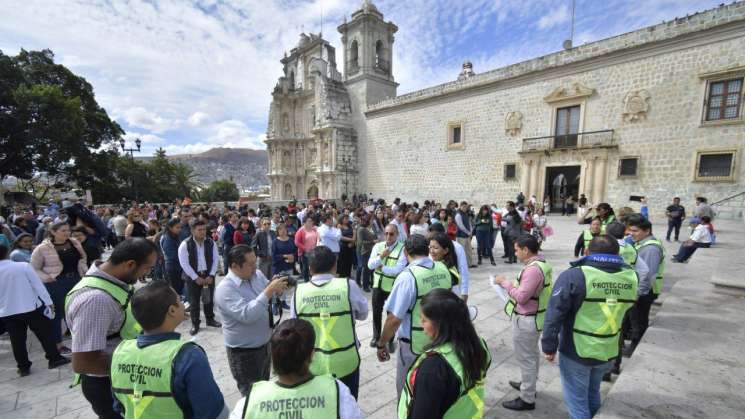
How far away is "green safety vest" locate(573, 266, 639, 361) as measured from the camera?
2.37 m

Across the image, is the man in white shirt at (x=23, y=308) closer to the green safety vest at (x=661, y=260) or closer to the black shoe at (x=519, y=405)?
the black shoe at (x=519, y=405)

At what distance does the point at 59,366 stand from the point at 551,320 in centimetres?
558

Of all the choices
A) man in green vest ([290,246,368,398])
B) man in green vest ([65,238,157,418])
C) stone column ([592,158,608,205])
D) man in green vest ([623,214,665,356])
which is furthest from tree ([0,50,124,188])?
stone column ([592,158,608,205])

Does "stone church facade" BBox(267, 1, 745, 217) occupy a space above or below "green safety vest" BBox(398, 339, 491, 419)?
above

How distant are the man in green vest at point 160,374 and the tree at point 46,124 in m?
25.3

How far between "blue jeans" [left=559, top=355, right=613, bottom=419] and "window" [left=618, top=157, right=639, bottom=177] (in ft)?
49.2

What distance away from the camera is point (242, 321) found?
240 cm

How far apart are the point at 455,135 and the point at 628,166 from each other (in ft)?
29.8

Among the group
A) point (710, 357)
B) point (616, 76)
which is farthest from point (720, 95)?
point (710, 357)

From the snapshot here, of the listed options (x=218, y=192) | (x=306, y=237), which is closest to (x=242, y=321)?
(x=306, y=237)

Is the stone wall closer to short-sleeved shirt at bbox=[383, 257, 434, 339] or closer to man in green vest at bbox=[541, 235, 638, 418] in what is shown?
man in green vest at bbox=[541, 235, 638, 418]

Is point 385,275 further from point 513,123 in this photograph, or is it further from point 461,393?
point 513,123

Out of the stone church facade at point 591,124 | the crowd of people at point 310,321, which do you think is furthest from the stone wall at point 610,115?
the crowd of people at point 310,321

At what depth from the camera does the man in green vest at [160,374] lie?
4.85 ft
